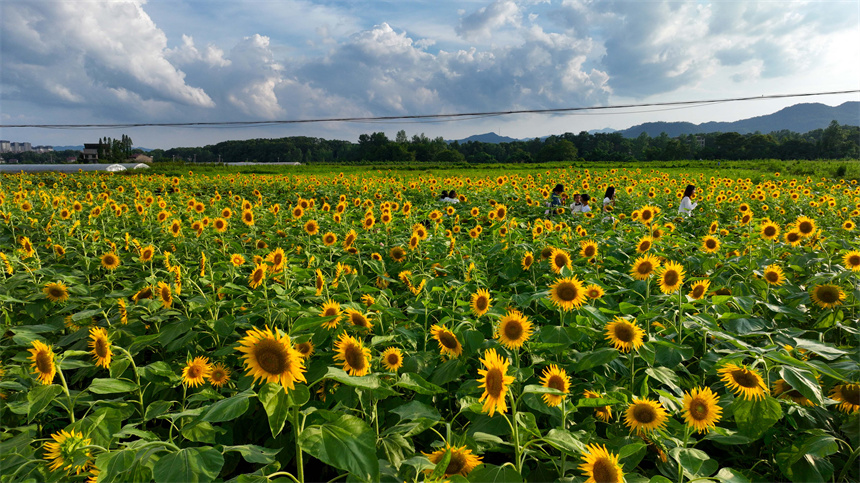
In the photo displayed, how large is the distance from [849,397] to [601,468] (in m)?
1.59

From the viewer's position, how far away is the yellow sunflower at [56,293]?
3.35 meters

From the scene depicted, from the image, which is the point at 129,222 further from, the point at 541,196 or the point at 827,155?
the point at 827,155

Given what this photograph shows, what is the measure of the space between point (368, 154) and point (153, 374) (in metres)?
93.9

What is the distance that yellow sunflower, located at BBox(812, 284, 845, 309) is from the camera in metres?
→ 3.05

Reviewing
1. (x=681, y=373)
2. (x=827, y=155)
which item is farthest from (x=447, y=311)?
(x=827, y=155)

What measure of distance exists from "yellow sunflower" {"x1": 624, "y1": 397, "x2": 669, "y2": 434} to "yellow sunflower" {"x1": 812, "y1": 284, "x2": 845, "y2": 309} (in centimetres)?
216

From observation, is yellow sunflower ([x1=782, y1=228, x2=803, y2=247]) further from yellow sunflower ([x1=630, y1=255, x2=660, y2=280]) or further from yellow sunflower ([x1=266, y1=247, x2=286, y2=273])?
yellow sunflower ([x1=266, y1=247, x2=286, y2=273])

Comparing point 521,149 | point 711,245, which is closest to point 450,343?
point 711,245

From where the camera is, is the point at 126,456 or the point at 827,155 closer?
the point at 126,456

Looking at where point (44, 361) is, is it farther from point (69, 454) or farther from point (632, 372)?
point (632, 372)

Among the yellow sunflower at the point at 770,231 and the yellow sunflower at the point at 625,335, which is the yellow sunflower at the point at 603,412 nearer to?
the yellow sunflower at the point at 625,335

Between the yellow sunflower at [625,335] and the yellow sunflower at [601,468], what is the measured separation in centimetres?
86

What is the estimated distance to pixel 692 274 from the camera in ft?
Answer: 16.9

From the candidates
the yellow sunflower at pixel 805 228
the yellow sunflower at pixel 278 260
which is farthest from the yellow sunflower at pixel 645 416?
the yellow sunflower at pixel 805 228
